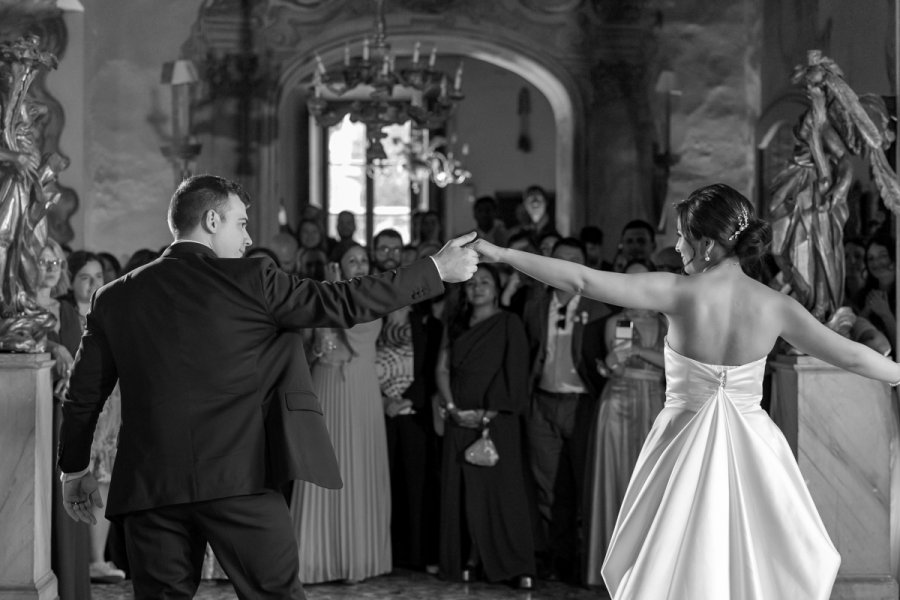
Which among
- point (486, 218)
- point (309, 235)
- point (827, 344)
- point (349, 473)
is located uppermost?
point (486, 218)

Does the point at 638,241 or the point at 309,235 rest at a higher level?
the point at 309,235

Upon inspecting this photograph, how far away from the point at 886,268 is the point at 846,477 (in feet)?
4.37

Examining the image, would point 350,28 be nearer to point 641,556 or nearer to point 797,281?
point 797,281

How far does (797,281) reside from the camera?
531 centimetres

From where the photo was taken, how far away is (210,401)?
3.25 m

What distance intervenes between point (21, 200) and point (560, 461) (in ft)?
9.54

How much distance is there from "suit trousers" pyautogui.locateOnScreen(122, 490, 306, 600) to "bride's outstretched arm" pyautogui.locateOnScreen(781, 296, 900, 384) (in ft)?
4.94

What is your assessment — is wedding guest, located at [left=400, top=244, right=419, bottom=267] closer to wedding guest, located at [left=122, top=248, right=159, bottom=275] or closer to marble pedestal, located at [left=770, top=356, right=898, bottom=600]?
wedding guest, located at [left=122, top=248, right=159, bottom=275]

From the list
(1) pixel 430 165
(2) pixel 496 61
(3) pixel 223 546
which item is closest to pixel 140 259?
(3) pixel 223 546

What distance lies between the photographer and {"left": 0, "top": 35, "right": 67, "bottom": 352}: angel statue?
4.96m

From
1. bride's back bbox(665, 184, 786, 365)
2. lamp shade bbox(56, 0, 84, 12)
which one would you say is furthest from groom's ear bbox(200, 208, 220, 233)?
lamp shade bbox(56, 0, 84, 12)

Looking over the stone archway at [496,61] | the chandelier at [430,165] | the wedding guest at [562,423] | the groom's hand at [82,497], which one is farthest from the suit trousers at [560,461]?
the chandelier at [430,165]

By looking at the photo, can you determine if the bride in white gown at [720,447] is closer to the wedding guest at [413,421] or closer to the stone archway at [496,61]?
the wedding guest at [413,421]

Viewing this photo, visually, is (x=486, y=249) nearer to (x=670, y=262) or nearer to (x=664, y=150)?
(x=670, y=262)
